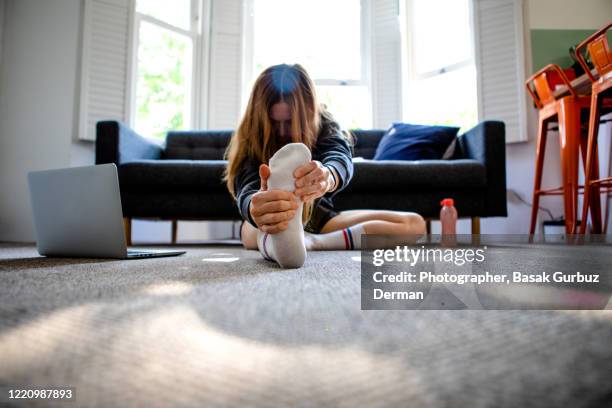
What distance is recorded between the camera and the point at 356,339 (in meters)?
0.27

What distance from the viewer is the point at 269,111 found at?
1086 mm

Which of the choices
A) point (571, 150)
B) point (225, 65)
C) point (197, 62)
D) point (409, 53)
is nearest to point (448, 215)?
point (571, 150)

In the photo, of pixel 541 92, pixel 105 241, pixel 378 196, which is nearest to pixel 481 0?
pixel 541 92

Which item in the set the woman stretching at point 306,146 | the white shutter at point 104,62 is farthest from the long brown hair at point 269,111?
the white shutter at point 104,62

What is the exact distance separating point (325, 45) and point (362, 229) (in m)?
2.62

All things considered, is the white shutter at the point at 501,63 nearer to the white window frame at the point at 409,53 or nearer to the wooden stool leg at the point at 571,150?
the white window frame at the point at 409,53

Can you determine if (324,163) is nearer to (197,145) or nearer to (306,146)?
(306,146)

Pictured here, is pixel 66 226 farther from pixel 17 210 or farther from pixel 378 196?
pixel 17 210

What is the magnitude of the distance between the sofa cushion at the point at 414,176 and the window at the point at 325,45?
147 cm

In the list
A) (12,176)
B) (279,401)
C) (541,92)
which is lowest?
(279,401)

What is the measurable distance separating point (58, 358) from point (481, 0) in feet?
10.6

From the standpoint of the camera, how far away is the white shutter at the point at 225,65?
3115 millimetres

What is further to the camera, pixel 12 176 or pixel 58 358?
pixel 12 176

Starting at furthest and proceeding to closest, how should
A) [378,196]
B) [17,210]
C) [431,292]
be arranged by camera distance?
1. [17,210]
2. [378,196]
3. [431,292]
